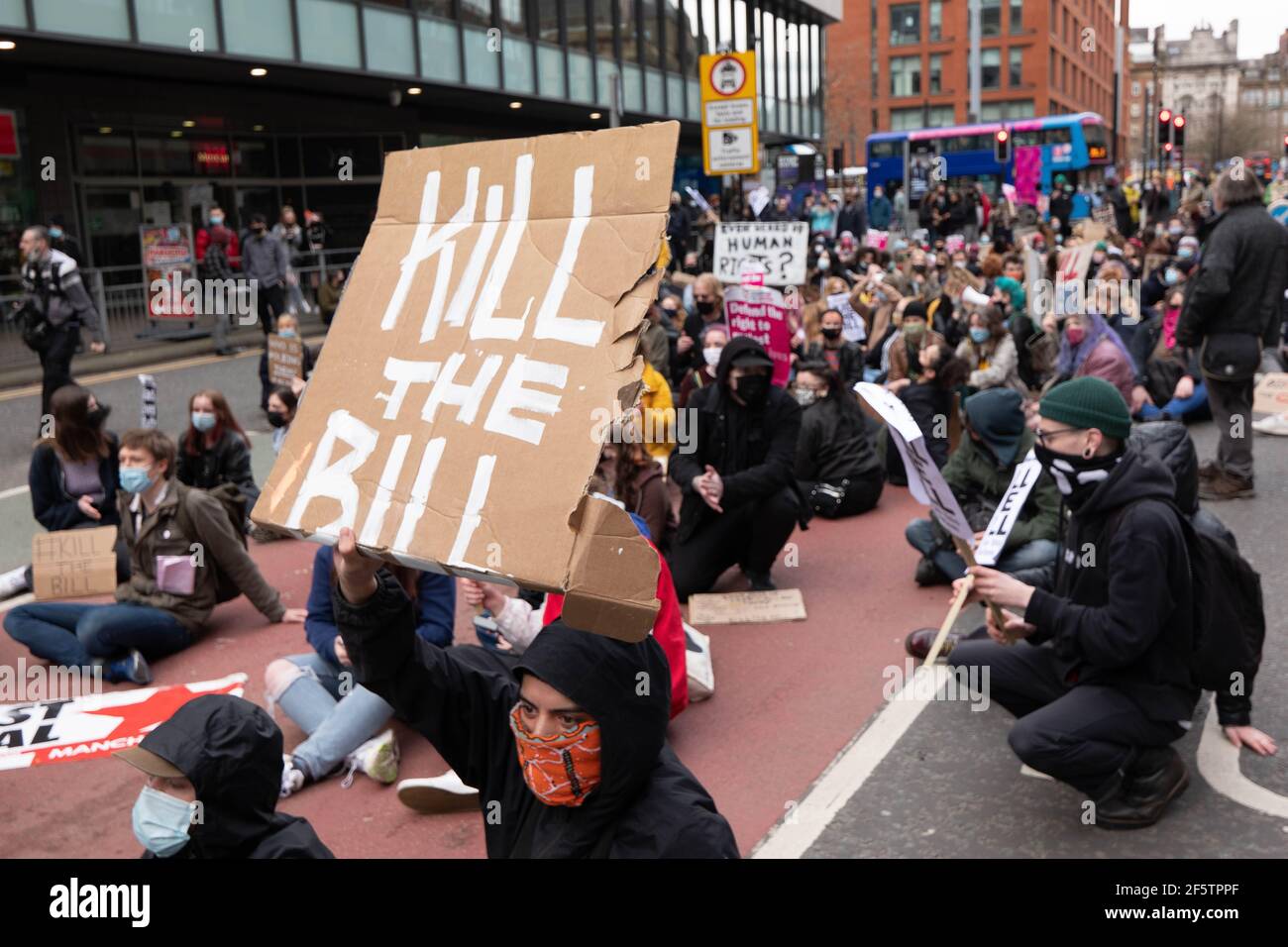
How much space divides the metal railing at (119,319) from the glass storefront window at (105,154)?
9.91 feet

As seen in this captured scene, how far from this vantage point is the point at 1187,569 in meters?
4.21

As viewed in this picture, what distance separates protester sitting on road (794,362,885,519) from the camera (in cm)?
941

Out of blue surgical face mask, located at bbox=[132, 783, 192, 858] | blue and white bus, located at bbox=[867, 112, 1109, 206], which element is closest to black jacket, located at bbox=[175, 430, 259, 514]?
blue surgical face mask, located at bbox=[132, 783, 192, 858]

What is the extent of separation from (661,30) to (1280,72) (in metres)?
75.6

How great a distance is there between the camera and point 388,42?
2238cm

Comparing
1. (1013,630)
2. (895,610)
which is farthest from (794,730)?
(895,610)

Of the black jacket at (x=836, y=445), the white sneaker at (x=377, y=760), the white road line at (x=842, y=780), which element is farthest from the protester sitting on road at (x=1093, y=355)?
the white sneaker at (x=377, y=760)

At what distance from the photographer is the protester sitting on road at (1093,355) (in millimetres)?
9742

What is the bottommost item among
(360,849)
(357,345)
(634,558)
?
(360,849)

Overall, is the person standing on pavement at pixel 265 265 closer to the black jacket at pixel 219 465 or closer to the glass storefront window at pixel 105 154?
the glass storefront window at pixel 105 154

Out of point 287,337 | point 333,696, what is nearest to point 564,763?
point 333,696

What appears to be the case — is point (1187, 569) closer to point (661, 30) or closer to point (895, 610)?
point (895, 610)

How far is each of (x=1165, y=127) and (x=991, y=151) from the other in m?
17.4

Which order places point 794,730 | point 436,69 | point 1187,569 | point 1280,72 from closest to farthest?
point 1187,569 < point 794,730 < point 436,69 < point 1280,72
